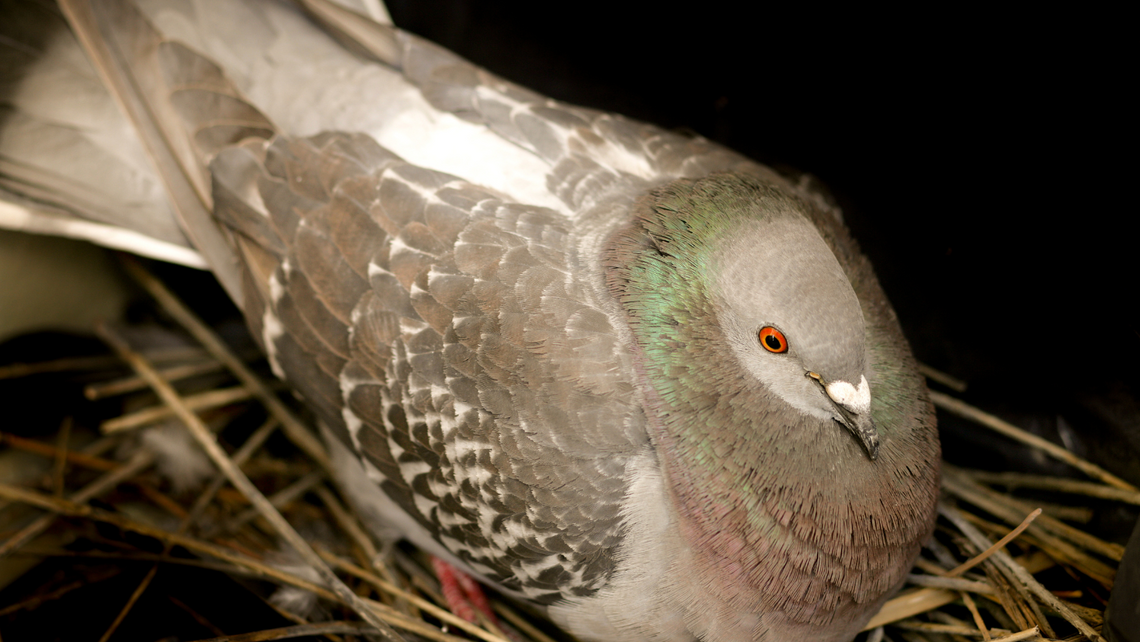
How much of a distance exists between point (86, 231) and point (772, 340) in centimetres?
215

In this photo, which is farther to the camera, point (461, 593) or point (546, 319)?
point (461, 593)

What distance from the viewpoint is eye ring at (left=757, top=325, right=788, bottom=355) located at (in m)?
1.61

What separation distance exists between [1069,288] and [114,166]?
2.83 m

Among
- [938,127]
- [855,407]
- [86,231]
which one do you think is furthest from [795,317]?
[86,231]

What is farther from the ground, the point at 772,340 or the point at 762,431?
the point at 772,340

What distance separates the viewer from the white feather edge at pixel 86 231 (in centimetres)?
225

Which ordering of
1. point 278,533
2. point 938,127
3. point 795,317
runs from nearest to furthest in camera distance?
point 795,317 < point 938,127 < point 278,533

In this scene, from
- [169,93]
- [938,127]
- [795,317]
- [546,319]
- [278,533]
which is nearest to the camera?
[795,317]

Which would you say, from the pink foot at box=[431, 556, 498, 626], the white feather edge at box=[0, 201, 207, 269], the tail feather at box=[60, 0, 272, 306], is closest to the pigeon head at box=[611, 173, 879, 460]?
the pink foot at box=[431, 556, 498, 626]

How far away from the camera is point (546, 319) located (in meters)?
1.71

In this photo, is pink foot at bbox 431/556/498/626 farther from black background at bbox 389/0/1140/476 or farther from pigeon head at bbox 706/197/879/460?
black background at bbox 389/0/1140/476

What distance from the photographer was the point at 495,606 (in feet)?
7.87

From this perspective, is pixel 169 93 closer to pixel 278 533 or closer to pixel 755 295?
pixel 278 533

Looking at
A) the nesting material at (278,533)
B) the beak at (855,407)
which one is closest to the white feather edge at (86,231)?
the nesting material at (278,533)
